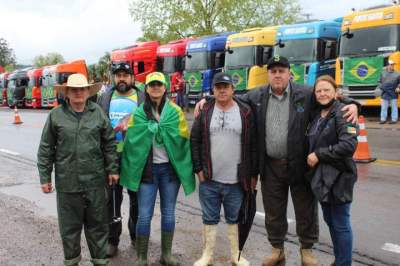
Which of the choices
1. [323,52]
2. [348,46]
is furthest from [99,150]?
[323,52]

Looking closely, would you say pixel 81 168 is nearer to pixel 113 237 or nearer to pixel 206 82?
pixel 113 237

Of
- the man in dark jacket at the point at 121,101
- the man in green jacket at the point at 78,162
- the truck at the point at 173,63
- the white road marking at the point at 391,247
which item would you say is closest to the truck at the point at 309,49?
the truck at the point at 173,63

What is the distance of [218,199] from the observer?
4.07 m

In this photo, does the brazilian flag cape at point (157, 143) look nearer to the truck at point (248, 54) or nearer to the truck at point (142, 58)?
the truck at point (248, 54)

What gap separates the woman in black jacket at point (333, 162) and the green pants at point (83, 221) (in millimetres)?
1742

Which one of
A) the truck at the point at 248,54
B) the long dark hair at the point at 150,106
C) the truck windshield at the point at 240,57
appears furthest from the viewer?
the truck windshield at the point at 240,57

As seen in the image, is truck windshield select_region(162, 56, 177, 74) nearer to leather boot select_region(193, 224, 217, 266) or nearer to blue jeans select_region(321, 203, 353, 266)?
leather boot select_region(193, 224, 217, 266)

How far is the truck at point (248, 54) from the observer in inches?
712

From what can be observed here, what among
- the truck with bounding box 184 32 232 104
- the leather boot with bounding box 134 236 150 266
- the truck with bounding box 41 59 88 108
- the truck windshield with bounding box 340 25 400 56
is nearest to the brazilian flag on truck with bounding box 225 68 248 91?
the truck with bounding box 184 32 232 104

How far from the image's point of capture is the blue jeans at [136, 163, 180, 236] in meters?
4.03

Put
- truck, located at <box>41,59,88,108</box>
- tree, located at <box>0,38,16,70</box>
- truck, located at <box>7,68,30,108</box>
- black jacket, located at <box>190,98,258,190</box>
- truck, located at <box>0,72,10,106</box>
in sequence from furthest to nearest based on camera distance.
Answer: tree, located at <box>0,38,16,70</box>, truck, located at <box>0,72,10,106</box>, truck, located at <box>7,68,30,108</box>, truck, located at <box>41,59,88,108</box>, black jacket, located at <box>190,98,258,190</box>

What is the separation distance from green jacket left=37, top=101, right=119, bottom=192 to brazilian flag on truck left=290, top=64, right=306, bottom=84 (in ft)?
41.9

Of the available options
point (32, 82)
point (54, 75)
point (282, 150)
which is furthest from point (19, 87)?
point (282, 150)

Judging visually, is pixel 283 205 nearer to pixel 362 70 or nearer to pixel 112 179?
pixel 112 179
